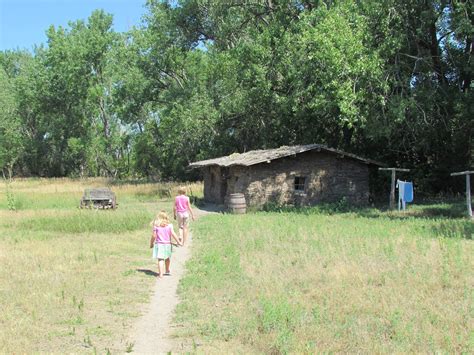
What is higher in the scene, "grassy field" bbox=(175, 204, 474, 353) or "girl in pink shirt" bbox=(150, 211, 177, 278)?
"girl in pink shirt" bbox=(150, 211, 177, 278)

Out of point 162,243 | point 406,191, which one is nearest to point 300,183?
point 406,191

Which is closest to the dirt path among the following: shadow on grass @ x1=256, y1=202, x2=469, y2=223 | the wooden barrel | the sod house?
shadow on grass @ x1=256, y1=202, x2=469, y2=223

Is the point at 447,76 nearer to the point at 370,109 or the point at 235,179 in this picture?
the point at 370,109

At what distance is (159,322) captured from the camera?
26.3 feet

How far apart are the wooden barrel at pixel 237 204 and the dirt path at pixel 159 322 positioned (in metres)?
14.0

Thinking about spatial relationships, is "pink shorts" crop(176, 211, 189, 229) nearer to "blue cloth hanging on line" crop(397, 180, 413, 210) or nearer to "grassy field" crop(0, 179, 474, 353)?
"grassy field" crop(0, 179, 474, 353)

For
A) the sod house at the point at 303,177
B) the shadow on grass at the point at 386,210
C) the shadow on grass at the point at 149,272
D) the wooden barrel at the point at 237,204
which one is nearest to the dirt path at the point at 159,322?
the shadow on grass at the point at 149,272

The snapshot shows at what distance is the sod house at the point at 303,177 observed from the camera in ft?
89.8

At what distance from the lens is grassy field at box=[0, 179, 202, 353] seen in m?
7.32

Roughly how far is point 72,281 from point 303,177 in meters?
19.2

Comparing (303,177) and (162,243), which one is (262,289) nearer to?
(162,243)

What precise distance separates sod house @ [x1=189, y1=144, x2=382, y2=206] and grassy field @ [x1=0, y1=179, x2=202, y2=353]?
783cm

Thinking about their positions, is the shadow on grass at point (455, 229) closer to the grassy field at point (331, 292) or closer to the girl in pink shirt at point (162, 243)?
the grassy field at point (331, 292)

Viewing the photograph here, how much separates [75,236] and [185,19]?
27507 mm
